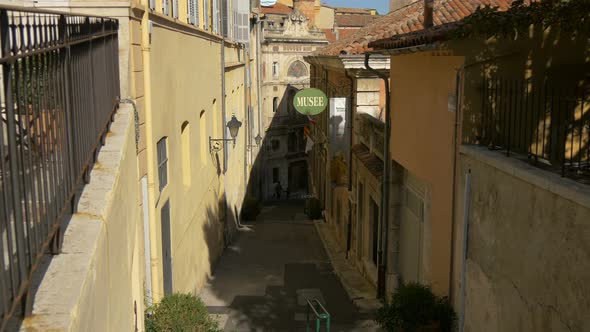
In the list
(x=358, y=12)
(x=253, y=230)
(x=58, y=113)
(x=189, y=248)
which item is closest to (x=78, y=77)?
(x=58, y=113)

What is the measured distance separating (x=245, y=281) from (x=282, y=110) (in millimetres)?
31886

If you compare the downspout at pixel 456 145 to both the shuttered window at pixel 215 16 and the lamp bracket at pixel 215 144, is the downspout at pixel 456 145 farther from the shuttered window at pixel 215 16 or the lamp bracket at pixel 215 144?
the shuttered window at pixel 215 16

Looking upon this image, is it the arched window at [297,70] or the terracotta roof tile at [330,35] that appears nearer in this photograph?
the arched window at [297,70]

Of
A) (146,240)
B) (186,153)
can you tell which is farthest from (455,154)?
(186,153)

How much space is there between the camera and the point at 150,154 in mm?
7836

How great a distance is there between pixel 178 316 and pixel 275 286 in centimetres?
630

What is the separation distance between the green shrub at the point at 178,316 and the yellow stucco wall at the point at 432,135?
3.07m

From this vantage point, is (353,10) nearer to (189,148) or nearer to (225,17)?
(225,17)

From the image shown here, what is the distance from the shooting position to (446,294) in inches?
299

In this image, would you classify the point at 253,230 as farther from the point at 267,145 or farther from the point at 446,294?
the point at 267,145

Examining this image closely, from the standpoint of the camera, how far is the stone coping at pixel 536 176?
412cm

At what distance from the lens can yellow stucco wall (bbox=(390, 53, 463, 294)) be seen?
7.58 meters

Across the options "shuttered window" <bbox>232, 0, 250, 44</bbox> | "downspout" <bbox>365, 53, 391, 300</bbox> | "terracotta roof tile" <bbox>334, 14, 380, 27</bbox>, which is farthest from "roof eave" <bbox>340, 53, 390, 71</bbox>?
"terracotta roof tile" <bbox>334, 14, 380, 27</bbox>

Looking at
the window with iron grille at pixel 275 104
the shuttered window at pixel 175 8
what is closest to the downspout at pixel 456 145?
the shuttered window at pixel 175 8
